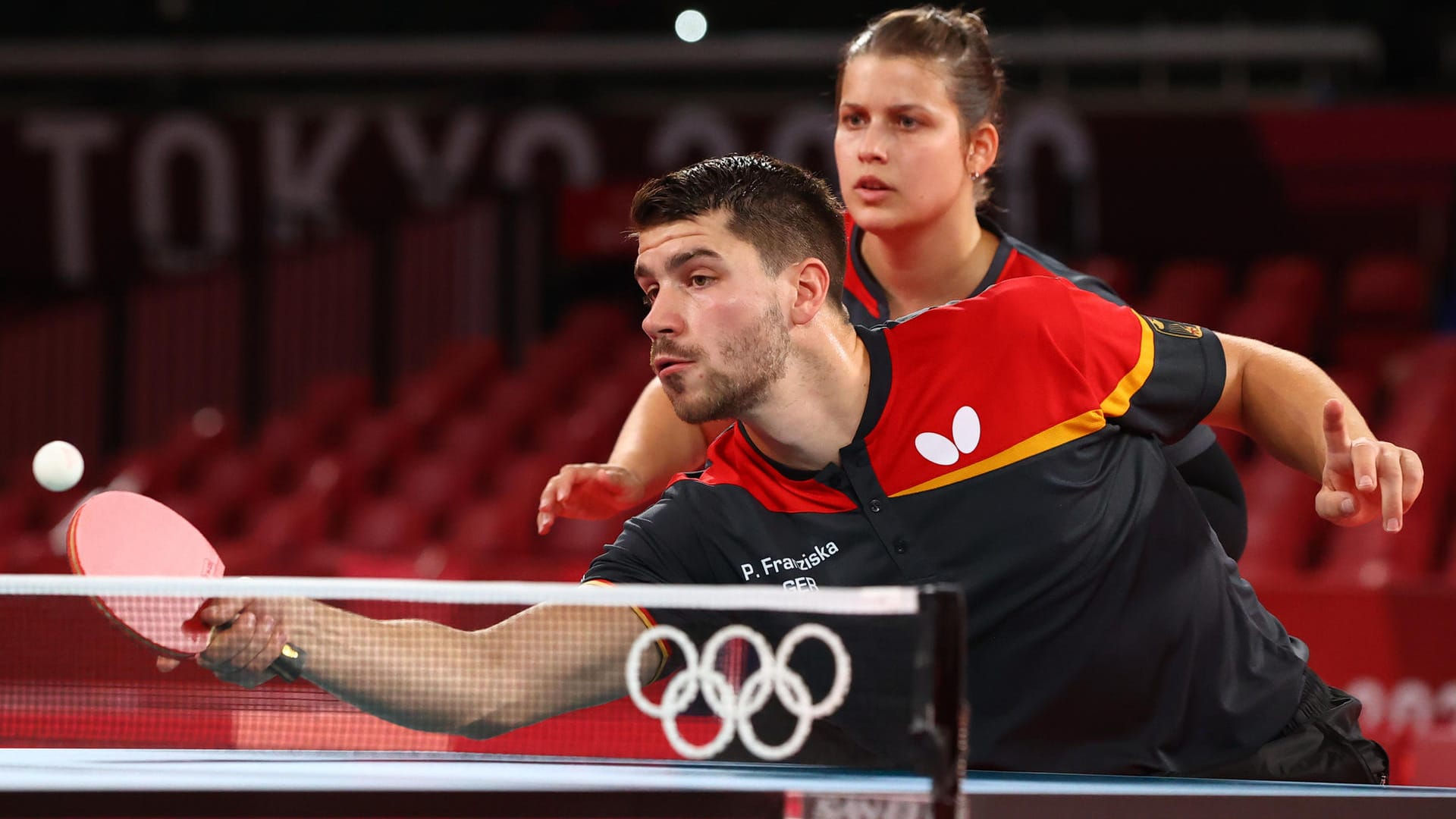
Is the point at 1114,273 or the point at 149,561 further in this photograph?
the point at 1114,273

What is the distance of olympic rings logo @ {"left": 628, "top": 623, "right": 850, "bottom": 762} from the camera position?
5.67 feet

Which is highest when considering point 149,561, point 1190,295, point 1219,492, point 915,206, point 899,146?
point 1190,295

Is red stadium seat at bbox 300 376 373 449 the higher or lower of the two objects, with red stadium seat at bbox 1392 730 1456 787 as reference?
higher

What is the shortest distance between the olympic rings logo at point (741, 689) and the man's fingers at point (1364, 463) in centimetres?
77

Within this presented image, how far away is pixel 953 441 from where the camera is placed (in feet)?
7.62

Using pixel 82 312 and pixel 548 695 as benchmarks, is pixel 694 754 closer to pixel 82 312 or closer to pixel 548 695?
pixel 548 695

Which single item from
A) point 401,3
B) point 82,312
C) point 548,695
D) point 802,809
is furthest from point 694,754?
point 401,3

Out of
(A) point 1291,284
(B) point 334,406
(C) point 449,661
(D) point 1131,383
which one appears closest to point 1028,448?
(D) point 1131,383

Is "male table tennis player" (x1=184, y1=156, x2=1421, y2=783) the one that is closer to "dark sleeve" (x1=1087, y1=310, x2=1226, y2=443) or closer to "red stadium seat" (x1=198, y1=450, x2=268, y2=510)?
"dark sleeve" (x1=1087, y1=310, x2=1226, y2=443)

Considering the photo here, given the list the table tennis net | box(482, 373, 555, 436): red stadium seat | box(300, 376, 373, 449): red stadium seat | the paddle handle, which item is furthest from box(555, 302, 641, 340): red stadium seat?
the paddle handle

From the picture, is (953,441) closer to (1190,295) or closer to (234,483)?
(1190,295)

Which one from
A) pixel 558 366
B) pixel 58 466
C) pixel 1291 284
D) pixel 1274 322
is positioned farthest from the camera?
pixel 558 366

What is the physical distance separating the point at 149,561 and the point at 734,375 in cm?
82

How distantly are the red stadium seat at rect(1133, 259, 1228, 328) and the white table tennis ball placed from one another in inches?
230
